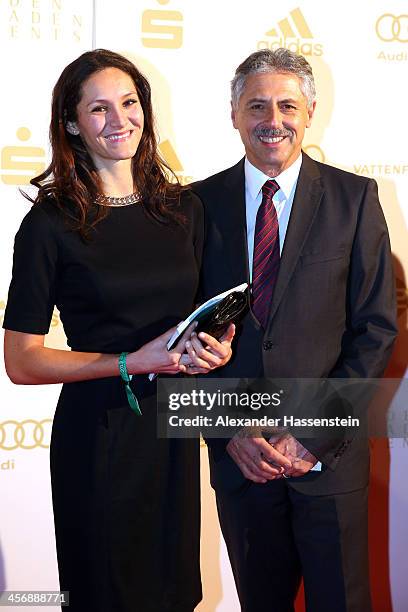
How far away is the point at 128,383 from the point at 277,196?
808 mm

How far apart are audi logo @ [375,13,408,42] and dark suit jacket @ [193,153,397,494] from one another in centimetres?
96

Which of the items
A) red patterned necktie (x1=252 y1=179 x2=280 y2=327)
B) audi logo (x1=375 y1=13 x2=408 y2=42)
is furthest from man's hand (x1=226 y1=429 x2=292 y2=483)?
audi logo (x1=375 y1=13 x2=408 y2=42)

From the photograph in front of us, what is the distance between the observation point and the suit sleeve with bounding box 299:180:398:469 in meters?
2.41

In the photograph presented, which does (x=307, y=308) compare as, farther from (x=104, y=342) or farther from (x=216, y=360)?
(x=104, y=342)

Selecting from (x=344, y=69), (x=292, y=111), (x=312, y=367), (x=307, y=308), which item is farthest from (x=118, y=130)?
(x=344, y=69)

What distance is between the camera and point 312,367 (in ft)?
8.04

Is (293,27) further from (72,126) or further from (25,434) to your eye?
(25,434)

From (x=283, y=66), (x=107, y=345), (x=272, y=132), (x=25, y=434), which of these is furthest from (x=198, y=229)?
(x=25, y=434)

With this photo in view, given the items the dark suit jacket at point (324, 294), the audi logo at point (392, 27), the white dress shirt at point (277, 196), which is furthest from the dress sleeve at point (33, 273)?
the audi logo at point (392, 27)

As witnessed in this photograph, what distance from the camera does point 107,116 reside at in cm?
229

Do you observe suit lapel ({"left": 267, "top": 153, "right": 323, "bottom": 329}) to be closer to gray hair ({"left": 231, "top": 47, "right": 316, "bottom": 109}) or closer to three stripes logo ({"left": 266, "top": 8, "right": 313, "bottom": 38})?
gray hair ({"left": 231, "top": 47, "right": 316, "bottom": 109})

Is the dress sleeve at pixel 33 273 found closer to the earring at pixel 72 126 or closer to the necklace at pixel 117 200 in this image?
the necklace at pixel 117 200

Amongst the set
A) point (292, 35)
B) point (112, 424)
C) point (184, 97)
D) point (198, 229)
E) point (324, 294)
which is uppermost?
point (292, 35)

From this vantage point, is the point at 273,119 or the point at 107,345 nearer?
the point at 107,345
